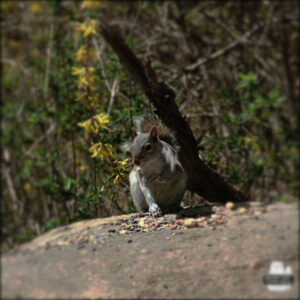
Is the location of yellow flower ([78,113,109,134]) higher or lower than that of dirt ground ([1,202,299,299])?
higher

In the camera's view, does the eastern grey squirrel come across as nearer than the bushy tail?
Yes

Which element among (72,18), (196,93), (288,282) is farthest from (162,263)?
(72,18)

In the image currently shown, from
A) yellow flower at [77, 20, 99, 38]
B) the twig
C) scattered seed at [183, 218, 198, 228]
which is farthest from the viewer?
the twig

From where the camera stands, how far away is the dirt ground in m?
0.90

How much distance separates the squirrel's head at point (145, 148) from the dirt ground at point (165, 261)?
0.60m

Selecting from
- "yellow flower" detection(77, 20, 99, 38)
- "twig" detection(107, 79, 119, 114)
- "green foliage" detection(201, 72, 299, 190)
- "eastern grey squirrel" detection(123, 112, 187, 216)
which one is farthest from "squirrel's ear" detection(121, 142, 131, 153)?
"yellow flower" detection(77, 20, 99, 38)

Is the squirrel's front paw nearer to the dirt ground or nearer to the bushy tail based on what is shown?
the bushy tail

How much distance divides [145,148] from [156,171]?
12 centimetres

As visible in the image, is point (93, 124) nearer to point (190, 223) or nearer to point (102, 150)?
point (102, 150)

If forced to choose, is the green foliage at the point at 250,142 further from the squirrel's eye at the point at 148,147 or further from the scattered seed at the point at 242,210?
the squirrel's eye at the point at 148,147

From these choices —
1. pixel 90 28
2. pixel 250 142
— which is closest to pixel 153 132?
pixel 250 142

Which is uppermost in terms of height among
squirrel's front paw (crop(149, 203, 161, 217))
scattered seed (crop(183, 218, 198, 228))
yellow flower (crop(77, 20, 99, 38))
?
yellow flower (crop(77, 20, 99, 38))

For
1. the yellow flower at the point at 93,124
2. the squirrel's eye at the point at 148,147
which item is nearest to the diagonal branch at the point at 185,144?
the squirrel's eye at the point at 148,147

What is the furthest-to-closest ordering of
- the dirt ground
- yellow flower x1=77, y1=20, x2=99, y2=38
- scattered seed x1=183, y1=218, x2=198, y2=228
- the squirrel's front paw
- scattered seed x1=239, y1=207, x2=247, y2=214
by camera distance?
1. yellow flower x1=77, y1=20, x2=99, y2=38
2. the squirrel's front paw
3. scattered seed x1=183, y1=218, x2=198, y2=228
4. scattered seed x1=239, y1=207, x2=247, y2=214
5. the dirt ground
